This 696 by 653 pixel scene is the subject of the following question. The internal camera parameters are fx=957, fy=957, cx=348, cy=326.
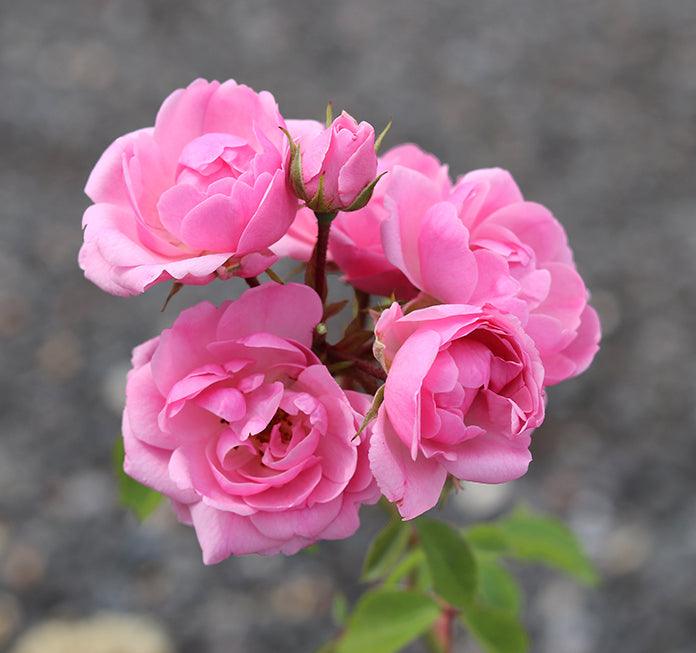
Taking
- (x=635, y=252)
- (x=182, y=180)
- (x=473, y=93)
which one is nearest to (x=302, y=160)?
(x=182, y=180)

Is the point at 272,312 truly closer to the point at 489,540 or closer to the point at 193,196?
the point at 193,196

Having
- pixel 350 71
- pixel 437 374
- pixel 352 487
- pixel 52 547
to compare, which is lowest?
pixel 52 547

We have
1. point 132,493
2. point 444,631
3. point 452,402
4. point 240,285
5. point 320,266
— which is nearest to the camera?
point 452,402

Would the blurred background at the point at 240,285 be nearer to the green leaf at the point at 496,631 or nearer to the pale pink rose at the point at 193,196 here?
the green leaf at the point at 496,631

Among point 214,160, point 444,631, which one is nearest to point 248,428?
point 214,160

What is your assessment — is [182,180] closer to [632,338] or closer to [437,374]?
[437,374]

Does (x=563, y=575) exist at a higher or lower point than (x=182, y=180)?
lower

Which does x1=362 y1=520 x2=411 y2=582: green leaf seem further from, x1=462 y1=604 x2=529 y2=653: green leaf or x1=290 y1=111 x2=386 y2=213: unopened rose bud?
x1=290 y1=111 x2=386 y2=213: unopened rose bud
